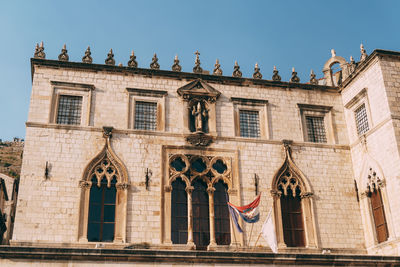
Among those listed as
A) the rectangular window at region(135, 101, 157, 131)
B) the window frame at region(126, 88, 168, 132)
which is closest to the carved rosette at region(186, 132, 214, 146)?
the window frame at region(126, 88, 168, 132)

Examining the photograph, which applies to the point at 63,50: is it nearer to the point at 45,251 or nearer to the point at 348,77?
the point at 45,251

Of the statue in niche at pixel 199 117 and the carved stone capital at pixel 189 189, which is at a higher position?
the statue in niche at pixel 199 117

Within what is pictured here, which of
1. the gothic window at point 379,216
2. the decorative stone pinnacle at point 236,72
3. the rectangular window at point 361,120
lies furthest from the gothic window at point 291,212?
the decorative stone pinnacle at point 236,72

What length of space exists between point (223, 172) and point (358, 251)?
22.5 ft

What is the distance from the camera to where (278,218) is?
2194 centimetres

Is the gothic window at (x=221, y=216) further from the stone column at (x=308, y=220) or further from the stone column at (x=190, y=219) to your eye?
the stone column at (x=308, y=220)

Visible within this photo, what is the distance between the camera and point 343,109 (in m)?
25.0

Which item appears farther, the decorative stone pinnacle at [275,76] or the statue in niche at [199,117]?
the decorative stone pinnacle at [275,76]

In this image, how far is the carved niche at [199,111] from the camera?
22.6 meters

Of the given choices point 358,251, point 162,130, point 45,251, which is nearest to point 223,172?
point 162,130

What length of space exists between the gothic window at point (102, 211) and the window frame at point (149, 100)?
10.5 feet

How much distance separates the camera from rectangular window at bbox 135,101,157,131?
22781 mm

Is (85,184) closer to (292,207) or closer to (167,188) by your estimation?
(167,188)

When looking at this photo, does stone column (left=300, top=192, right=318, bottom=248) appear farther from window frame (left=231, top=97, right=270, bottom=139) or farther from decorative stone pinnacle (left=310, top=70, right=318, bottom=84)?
decorative stone pinnacle (left=310, top=70, right=318, bottom=84)
